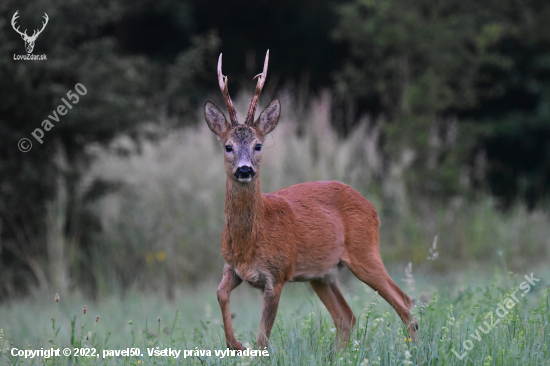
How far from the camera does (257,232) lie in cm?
413

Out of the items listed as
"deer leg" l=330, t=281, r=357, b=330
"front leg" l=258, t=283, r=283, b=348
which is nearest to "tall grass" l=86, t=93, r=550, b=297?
"deer leg" l=330, t=281, r=357, b=330

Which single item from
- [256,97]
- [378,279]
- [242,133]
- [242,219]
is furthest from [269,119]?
[378,279]

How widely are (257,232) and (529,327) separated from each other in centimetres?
186

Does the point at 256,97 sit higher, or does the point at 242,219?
the point at 256,97

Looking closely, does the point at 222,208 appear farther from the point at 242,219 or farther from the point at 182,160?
the point at 242,219

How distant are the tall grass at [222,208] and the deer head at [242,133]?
4950 millimetres

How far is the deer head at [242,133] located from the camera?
3979 millimetres

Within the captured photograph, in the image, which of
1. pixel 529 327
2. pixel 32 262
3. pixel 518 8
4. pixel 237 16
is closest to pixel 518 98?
pixel 518 8

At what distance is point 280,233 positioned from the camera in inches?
168

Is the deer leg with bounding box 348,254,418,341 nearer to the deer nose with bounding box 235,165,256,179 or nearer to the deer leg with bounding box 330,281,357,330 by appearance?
the deer leg with bounding box 330,281,357,330

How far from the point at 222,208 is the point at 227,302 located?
5.93m

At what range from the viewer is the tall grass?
9.43 metres

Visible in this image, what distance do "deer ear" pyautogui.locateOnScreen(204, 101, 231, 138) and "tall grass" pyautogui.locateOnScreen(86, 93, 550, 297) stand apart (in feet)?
16.1

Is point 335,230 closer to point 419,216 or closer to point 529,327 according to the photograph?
point 529,327
